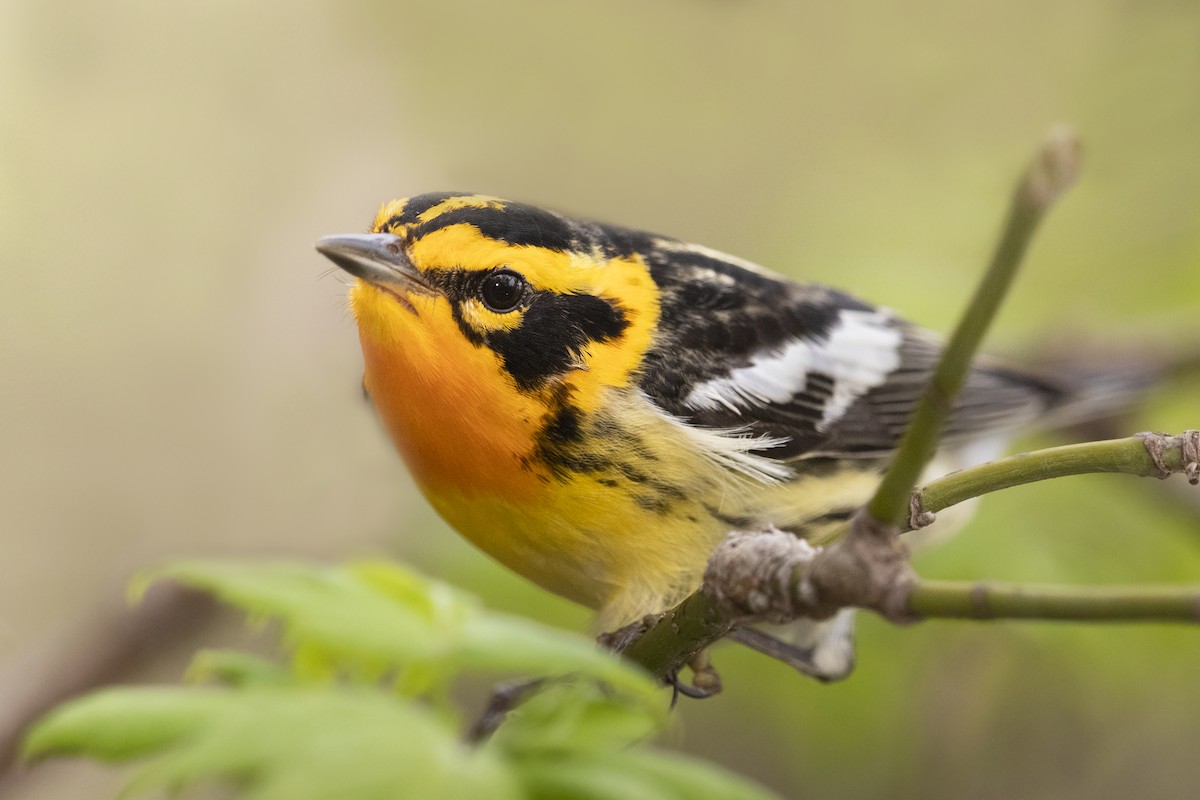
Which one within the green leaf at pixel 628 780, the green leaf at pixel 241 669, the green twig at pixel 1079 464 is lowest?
the green leaf at pixel 241 669

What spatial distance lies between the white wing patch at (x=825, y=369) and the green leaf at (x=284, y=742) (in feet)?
5.03

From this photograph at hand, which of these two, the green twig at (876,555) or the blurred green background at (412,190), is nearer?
the green twig at (876,555)

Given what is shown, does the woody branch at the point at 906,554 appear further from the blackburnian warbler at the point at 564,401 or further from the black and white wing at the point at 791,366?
the black and white wing at the point at 791,366

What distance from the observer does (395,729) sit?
1.02 m

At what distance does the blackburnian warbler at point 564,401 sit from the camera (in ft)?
7.09

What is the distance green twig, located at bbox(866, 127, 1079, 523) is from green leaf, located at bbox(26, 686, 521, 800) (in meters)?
0.48

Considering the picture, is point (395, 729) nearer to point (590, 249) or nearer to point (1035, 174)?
point (1035, 174)

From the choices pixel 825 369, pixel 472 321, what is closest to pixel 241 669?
pixel 472 321

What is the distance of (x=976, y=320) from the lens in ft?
3.35

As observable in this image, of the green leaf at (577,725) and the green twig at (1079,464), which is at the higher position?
the green twig at (1079,464)

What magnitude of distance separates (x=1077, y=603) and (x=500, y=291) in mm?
1402

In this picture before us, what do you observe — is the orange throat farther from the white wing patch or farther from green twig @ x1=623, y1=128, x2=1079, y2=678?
green twig @ x1=623, y1=128, x2=1079, y2=678

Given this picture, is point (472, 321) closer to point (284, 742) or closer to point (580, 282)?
point (580, 282)

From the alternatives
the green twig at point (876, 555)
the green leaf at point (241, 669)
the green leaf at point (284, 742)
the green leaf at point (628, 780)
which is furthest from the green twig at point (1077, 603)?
the green leaf at point (241, 669)
